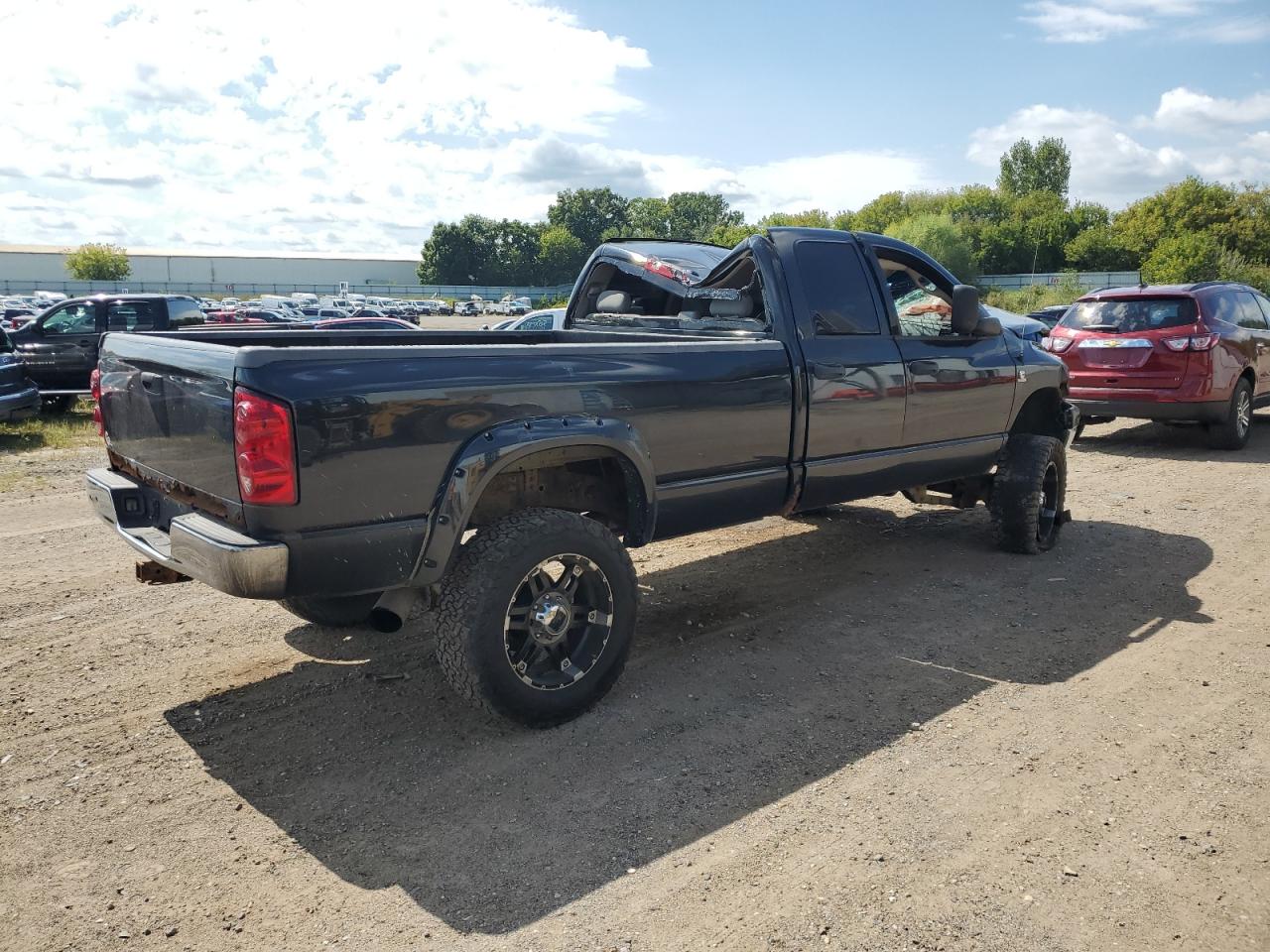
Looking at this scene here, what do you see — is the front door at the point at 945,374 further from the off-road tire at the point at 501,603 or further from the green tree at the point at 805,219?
the green tree at the point at 805,219

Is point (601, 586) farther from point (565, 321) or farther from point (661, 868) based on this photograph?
point (565, 321)

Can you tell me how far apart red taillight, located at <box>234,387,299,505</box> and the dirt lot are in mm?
1129

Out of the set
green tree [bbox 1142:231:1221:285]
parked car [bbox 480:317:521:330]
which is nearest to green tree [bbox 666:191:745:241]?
green tree [bbox 1142:231:1221:285]

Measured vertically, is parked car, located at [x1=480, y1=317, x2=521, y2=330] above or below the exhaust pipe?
above

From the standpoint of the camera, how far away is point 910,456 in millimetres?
5738

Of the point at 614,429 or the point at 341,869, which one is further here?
the point at 614,429

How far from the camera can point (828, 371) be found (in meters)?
5.09

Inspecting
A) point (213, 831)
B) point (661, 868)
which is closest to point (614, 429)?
point (661, 868)

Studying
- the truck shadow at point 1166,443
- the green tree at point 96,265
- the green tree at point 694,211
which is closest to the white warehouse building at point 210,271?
the green tree at point 96,265

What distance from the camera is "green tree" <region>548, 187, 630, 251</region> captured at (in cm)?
13062

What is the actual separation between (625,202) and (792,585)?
135m

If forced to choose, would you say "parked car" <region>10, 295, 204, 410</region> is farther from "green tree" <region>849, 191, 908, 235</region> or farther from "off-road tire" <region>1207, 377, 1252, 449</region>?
"green tree" <region>849, 191, 908, 235</region>

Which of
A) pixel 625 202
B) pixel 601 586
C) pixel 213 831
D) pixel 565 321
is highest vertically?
pixel 625 202

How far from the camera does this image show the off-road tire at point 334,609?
16.5 feet
